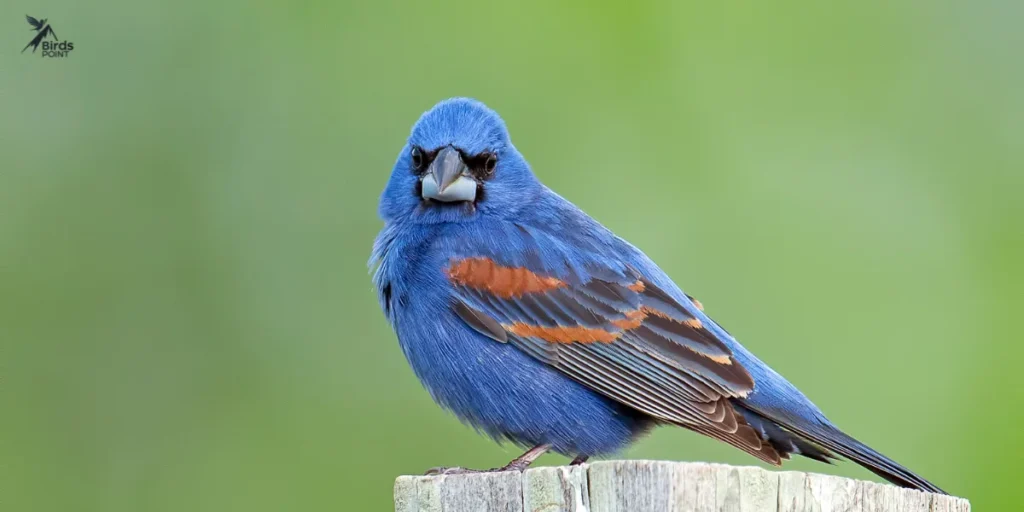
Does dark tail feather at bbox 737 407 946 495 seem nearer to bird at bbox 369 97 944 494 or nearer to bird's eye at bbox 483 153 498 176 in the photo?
bird at bbox 369 97 944 494

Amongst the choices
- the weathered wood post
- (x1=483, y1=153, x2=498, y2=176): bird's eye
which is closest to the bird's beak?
(x1=483, y1=153, x2=498, y2=176): bird's eye

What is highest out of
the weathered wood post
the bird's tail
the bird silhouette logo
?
the bird silhouette logo

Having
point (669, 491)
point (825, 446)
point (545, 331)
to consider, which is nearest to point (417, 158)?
point (545, 331)

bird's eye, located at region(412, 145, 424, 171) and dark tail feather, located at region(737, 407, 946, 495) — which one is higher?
bird's eye, located at region(412, 145, 424, 171)

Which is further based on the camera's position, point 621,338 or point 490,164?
point 490,164

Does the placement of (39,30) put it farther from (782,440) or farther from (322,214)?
(782,440)

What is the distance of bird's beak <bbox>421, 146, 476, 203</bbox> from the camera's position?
227 inches

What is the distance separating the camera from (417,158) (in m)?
5.97

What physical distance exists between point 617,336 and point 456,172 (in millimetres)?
1205

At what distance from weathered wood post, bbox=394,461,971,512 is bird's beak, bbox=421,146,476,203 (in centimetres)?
247

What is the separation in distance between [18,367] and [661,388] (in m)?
5.97

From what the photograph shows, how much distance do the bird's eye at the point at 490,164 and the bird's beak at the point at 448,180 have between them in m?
0.17

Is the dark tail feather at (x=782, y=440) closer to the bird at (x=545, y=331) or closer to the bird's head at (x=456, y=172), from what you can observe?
the bird at (x=545, y=331)

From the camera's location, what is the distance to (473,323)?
5426 millimetres
